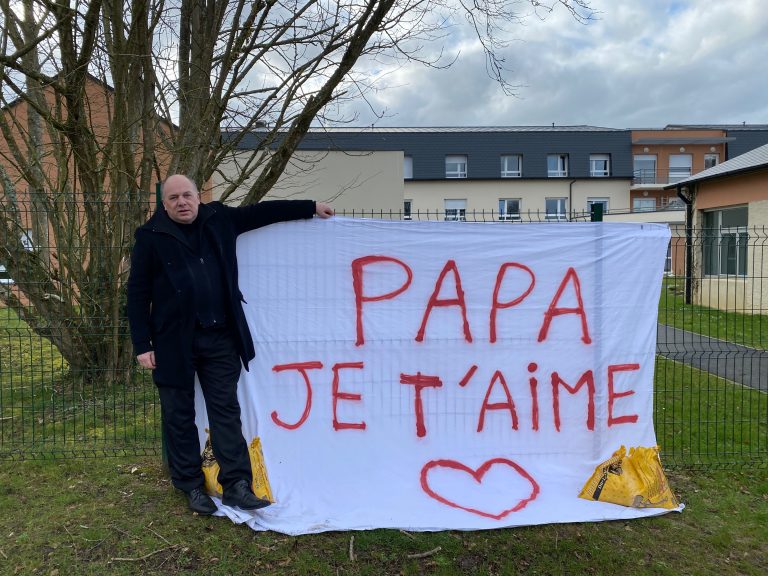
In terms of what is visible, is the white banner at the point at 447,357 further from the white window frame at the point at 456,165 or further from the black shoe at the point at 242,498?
the white window frame at the point at 456,165

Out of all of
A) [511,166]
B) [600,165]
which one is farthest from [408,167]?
[600,165]

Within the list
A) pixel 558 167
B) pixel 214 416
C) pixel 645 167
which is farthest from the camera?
pixel 645 167

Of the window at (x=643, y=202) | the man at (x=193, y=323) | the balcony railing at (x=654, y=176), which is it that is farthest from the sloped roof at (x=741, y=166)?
the balcony railing at (x=654, y=176)

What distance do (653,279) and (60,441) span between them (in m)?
5.09

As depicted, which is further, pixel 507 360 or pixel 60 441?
pixel 60 441

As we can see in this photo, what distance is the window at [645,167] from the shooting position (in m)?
39.7

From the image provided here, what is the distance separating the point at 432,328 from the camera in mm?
3707

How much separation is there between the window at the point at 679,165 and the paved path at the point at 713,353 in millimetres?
36091

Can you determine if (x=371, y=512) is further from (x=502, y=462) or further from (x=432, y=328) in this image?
(x=432, y=328)

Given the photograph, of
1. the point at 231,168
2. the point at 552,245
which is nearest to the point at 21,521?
the point at 552,245

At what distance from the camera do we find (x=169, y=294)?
10.7ft

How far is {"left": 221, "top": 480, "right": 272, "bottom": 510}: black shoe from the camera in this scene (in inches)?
133

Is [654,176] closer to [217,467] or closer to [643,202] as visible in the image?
[643,202]

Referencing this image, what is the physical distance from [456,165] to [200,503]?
3703 centimetres
